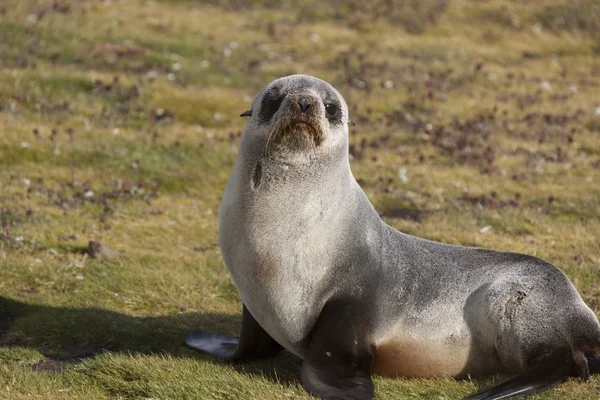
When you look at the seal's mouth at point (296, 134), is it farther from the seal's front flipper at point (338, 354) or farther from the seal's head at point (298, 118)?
the seal's front flipper at point (338, 354)

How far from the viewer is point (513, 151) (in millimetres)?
11367

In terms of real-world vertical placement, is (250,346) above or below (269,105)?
below

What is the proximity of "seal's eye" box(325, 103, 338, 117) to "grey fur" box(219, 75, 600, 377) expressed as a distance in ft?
0.21

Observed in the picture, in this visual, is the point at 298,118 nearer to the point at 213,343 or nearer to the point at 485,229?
the point at 213,343

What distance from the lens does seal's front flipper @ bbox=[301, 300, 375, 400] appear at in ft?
15.2

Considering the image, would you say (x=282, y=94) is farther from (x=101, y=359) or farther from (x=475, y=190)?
(x=475, y=190)

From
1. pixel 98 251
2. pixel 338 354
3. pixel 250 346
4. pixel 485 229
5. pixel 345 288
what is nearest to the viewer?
pixel 338 354

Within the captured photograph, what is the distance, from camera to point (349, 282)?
16.1 ft

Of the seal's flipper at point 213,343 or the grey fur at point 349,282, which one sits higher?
the grey fur at point 349,282

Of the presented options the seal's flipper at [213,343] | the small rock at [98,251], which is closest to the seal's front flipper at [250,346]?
the seal's flipper at [213,343]

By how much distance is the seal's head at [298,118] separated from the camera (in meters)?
4.71

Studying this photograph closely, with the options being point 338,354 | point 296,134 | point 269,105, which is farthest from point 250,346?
point 269,105

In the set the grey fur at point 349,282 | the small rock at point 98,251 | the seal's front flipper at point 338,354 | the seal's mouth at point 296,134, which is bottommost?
the small rock at point 98,251

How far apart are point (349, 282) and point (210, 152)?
6.03 m
